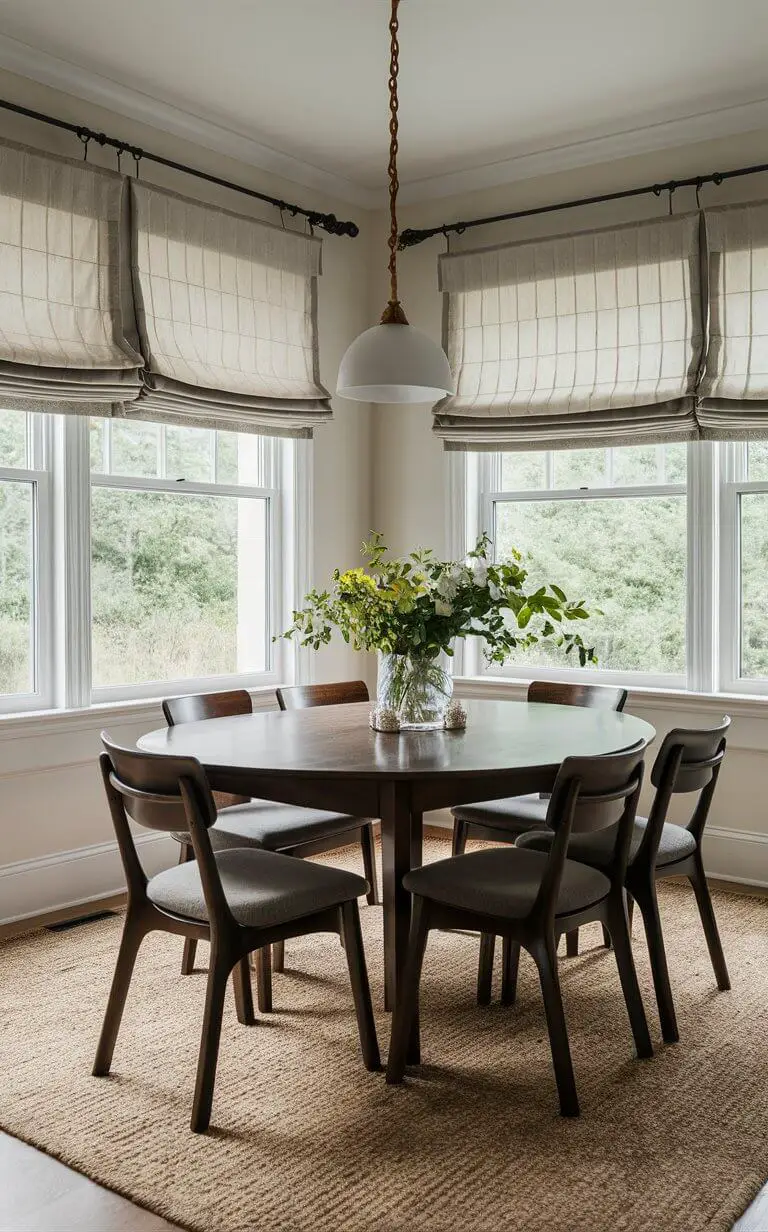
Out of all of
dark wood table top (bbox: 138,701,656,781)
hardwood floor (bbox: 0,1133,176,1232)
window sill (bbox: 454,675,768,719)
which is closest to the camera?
hardwood floor (bbox: 0,1133,176,1232)

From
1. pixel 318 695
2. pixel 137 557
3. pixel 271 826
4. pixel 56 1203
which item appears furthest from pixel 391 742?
pixel 137 557

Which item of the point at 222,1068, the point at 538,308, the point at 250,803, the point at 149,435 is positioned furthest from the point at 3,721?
the point at 538,308

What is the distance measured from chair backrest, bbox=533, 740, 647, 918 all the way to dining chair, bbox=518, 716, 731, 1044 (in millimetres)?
198

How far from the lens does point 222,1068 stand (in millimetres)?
2660

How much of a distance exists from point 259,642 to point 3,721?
4.63ft

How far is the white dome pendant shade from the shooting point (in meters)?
3.02

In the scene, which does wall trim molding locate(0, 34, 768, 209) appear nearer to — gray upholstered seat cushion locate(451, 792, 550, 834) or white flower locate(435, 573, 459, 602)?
white flower locate(435, 573, 459, 602)

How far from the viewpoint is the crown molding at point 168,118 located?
3686 mm

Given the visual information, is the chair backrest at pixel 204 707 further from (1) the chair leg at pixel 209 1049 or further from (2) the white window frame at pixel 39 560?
(1) the chair leg at pixel 209 1049

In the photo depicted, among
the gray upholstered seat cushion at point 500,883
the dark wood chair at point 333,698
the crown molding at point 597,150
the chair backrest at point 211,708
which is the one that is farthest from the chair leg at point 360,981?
the crown molding at point 597,150

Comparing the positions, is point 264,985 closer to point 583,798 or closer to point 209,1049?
point 209,1049

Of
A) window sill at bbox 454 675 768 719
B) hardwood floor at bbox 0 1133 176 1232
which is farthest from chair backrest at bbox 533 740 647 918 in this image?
window sill at bbox 454 675 768 719

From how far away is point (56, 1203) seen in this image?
210cm

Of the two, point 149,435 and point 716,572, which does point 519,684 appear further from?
point 149,435
